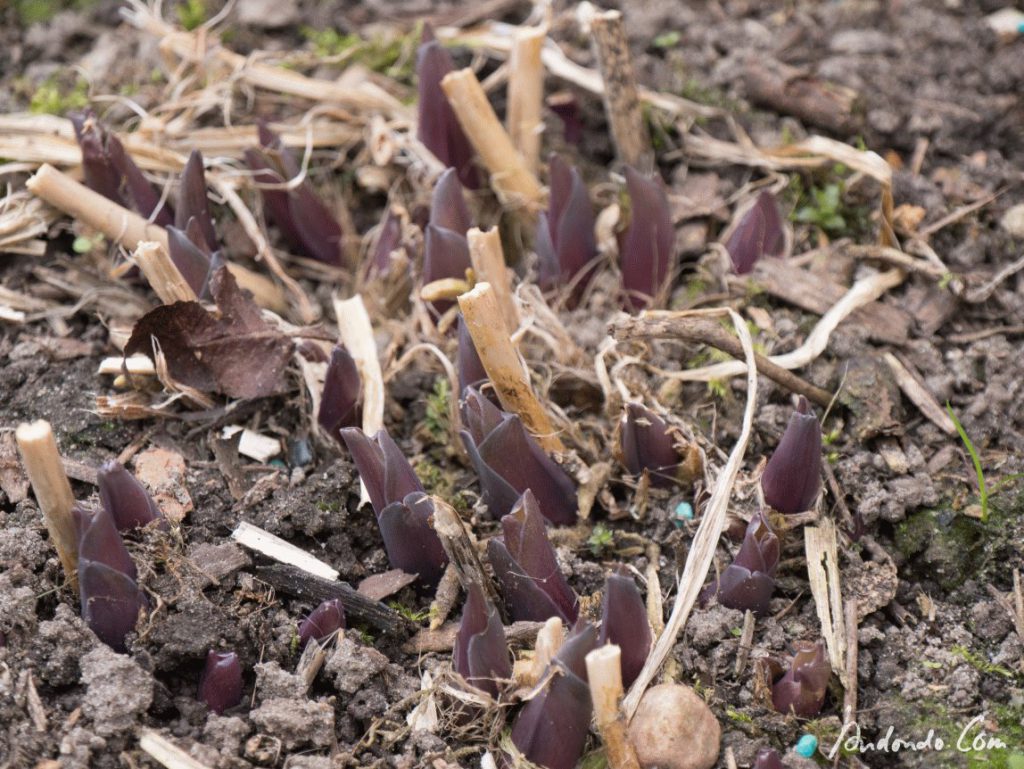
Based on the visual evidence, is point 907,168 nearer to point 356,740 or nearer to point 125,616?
point 356,740

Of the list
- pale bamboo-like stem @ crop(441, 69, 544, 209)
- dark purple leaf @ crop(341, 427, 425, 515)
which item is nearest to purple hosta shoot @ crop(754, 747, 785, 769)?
dark purple leaf @ crop(341, 427, 425, 515)

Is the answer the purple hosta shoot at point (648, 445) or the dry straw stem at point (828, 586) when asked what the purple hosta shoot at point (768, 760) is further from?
the purple hosta shoot at point (648, 445)

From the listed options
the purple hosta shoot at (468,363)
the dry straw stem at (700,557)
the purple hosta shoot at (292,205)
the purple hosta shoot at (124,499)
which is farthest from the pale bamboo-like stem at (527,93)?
the purple hosta shoot at (124,499)

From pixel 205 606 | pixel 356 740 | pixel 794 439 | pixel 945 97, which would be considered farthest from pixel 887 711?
pixel 945 97

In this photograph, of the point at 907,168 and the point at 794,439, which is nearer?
the point at 794,439

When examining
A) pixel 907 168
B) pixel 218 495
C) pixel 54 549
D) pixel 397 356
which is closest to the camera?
pixel 54 549
